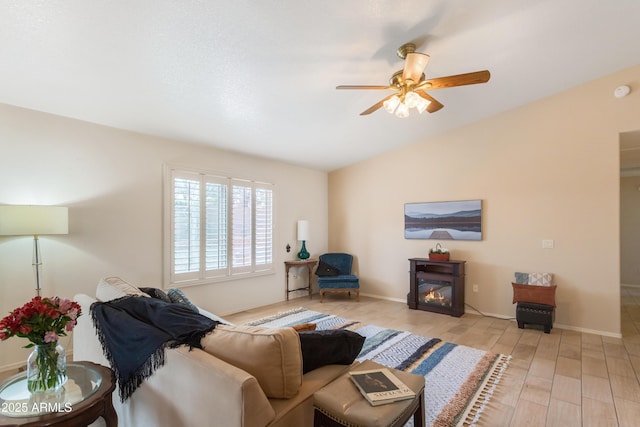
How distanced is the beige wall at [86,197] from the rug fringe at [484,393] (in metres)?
3.47

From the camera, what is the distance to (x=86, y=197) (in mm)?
3330

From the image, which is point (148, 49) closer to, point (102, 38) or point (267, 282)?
point (102, 38)

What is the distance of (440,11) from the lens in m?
2.36

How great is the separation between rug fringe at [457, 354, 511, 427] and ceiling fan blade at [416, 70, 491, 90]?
253 cm

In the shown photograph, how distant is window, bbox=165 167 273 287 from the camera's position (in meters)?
4.04

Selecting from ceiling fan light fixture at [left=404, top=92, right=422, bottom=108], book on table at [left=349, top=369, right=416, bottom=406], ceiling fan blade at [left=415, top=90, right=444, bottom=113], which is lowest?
book on table at [left=349, top=369, right=416, bottom=406]

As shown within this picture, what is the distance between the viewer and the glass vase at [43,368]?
1.45m

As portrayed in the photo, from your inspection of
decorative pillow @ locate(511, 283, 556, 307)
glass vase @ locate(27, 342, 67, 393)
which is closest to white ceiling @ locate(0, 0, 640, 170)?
glass vase @ locate(27, 342, 67, 393)

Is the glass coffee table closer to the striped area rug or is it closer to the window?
the striped area rug

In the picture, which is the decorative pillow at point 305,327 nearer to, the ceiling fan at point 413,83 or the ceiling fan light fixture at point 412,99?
the ceiling fan at point 413,83

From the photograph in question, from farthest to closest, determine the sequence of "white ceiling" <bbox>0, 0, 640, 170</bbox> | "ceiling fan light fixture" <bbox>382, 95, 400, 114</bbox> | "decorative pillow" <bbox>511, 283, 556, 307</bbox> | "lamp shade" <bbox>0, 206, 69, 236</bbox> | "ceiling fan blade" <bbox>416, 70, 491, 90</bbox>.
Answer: "decorative pillow" <bbox>511, 283, 556, 307</bbox>, "ceiling fan light fixture" <bbox>382, 95, 400, 114</bbox>, "lamp shade" <bbox>0, 206, 69, 236</bbox>, "ceiling fan blade" <bbox>416, 70, 491, 90</bbox>, "white ceiling" <bbox>0, 0, 640, 170</bbox>

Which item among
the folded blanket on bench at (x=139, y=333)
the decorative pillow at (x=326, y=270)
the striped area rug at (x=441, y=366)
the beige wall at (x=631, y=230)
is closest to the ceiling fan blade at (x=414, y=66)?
the folded blanket on bench at (x=139, y=333)

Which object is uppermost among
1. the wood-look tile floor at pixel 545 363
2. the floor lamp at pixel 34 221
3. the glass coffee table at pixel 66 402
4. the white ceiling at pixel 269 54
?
the white ceiling at pixel 269 54

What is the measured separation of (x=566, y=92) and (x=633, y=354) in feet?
10.6
